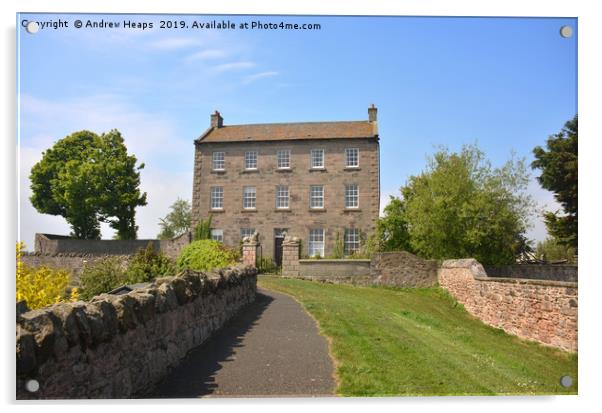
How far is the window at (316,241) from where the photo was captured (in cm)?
2822

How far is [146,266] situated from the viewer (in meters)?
13.5

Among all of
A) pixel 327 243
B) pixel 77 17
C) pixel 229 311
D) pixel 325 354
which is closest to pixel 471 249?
pixel 327 243

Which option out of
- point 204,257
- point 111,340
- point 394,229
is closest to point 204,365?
point 111,340

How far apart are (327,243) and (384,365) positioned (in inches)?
830

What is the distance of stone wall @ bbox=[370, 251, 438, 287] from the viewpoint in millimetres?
21984

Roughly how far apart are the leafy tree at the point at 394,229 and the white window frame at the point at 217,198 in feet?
29.0

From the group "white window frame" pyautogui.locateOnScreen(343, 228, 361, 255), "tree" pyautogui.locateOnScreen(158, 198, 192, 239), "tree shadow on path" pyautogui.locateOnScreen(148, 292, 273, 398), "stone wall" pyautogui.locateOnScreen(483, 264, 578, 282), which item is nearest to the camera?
"tree shadow on path" pyautogui.locateOnScreen(148, 292, 273, 398)

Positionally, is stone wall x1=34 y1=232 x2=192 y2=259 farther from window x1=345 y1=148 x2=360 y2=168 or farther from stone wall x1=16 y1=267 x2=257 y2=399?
window x1=345 y1=148 x2=360 y2=168

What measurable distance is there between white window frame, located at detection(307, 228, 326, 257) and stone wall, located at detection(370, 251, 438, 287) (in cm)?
626

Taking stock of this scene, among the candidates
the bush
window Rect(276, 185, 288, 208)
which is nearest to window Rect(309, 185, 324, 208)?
window Rect(276, 185, 288, 208)

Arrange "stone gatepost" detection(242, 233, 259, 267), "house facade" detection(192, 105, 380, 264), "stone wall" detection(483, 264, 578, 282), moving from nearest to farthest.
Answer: "stone wall" detection(483, 264, 578, 282)
"stone gatepost" detection(242, 233, 259, 267)
"house facade" detection(192, 105, 380, 264)

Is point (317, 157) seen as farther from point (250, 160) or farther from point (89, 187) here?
point (89, 187)

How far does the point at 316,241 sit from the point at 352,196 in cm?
322
